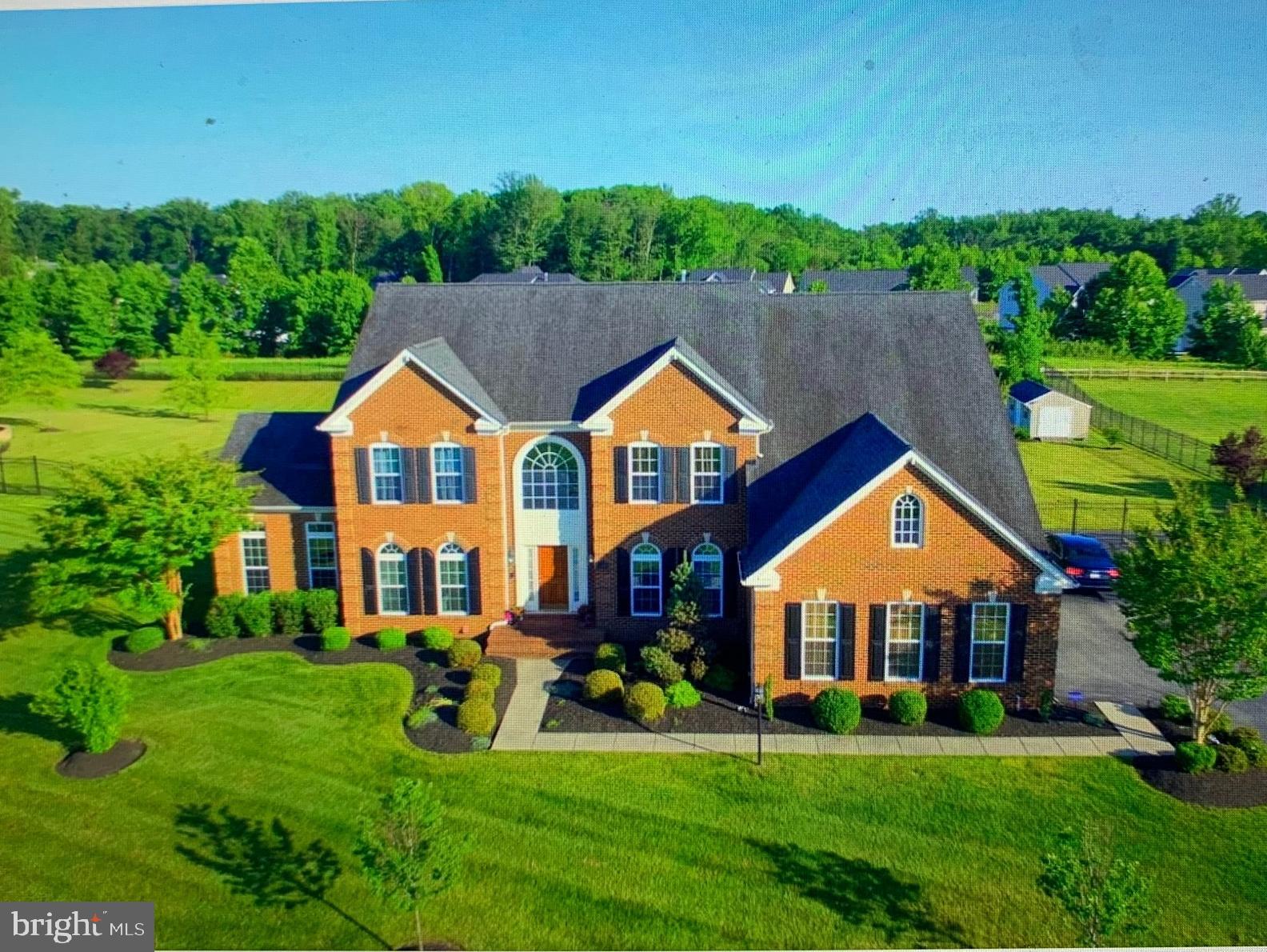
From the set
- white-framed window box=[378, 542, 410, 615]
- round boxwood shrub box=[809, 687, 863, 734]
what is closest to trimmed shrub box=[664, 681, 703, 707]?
round boxwood shrub box=[809, 687, 863, 734]

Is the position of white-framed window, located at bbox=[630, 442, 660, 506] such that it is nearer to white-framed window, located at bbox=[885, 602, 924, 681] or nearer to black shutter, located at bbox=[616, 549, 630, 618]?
black shutter, located at bbox=[616, 549, 630, 618]

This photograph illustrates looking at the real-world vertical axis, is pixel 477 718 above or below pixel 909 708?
below

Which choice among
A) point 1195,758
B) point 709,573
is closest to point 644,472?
point 709,573

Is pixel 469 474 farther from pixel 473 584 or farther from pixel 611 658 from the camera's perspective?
pixel 611 658

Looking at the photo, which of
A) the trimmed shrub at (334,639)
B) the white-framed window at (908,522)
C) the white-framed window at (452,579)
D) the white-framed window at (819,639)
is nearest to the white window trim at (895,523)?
the white-framed window at (908,522)

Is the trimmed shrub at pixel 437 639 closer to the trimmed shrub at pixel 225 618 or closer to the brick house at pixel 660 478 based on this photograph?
the brick house at pixel 660 478
